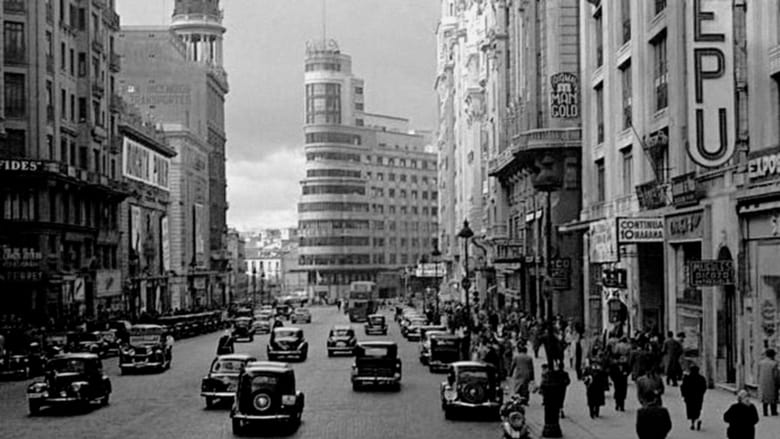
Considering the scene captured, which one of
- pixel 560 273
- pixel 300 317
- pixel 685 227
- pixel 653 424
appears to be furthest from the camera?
pixel 300 317

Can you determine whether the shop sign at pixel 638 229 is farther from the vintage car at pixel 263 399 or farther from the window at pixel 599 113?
the vintage car at pixel 263 399

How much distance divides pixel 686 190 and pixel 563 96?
25.6m

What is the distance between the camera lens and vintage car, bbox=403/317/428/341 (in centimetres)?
7088

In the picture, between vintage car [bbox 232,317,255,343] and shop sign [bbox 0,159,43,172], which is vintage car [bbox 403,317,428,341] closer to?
vintage car [bbox 232,317,255,343]

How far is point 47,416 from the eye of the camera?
3203 cm

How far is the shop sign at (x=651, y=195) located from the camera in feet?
131

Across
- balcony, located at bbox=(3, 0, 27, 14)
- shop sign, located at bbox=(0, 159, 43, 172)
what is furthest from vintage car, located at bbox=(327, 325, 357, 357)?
balcony, located at bbox=(3, 0, 27, 14)

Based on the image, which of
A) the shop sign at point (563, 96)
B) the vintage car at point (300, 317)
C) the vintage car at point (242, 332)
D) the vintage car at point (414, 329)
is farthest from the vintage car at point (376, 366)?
the vintage car at point (300, 317)

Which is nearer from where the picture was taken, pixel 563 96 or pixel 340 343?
pixel 340 343

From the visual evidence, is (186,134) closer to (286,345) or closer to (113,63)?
(113,63)

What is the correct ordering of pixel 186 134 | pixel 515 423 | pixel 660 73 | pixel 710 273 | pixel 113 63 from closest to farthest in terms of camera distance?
1. pixel 515 423
2. pixel 710 273
3. pixel 660 73
4. pixel 113 63
5. pixel 186 134

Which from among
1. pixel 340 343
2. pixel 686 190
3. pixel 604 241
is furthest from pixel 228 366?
pixel 340 343

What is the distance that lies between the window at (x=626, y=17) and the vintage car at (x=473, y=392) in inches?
783

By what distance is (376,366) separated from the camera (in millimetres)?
38562
